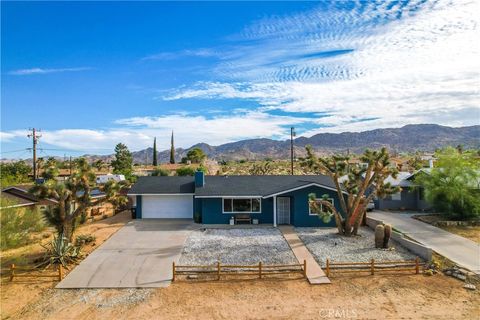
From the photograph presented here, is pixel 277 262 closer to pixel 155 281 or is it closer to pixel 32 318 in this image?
pixel 155 281

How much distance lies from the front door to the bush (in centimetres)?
1536

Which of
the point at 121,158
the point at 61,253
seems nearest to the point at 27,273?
the point at 61,253

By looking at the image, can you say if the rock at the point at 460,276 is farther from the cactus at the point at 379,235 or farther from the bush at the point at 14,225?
the bush at the point at 14,225

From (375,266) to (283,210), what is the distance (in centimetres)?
955

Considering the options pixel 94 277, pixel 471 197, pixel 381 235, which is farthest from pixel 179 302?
pixel 471 197

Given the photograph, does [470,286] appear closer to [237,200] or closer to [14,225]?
[237,200]

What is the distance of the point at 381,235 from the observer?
18.0 meters

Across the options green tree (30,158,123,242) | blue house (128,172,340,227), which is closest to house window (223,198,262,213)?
blue house (128,172,340,227)

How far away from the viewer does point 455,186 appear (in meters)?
23.7

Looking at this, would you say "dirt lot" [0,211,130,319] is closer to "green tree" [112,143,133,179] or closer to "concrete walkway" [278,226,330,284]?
"concrete walkway" [278,226,330,284]

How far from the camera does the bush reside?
1402 centimetres

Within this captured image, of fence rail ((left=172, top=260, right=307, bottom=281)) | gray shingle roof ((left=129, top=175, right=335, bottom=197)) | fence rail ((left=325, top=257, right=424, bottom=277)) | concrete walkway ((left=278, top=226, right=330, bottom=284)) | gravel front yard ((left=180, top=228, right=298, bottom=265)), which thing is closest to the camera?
concrete walkway ((left=278, top=226, right=330, bottom=284))

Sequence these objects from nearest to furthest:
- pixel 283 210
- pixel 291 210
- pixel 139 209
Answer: pixel 291 210
pixel 283 210
pixel 139 209

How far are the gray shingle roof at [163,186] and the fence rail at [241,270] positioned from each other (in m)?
10.9
